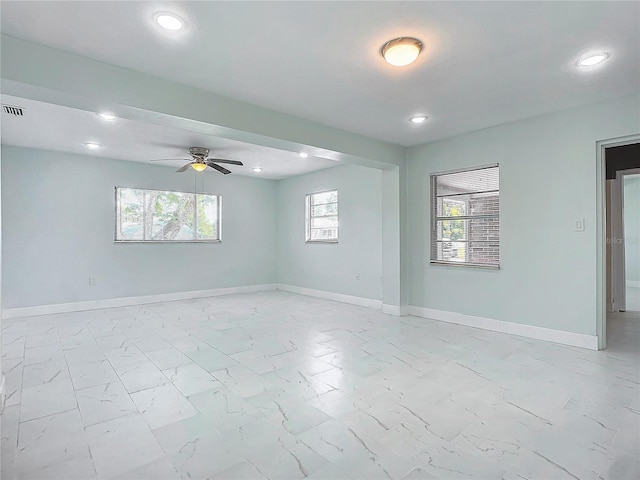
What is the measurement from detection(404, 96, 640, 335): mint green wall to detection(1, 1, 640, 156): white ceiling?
0.35m

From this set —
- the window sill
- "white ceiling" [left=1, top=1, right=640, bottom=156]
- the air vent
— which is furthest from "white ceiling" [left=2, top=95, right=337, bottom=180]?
the window sill

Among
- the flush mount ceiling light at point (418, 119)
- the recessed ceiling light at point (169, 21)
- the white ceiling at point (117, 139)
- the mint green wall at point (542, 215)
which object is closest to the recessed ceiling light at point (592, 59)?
the mint green wall at point (542, 215)

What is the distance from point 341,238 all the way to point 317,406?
179 inches

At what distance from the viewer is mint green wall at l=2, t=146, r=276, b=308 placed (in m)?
5.41

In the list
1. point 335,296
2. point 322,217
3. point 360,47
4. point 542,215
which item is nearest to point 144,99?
point 360,47

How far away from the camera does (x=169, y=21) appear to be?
228 cm

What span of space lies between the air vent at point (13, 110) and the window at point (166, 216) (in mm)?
2407

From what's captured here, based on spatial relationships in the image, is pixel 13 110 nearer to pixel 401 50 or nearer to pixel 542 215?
pixel 401 50

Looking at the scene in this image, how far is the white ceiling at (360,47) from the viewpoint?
2.18 metres

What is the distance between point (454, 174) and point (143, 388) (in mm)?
4523

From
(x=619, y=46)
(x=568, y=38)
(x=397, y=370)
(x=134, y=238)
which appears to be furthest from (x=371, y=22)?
(x=134, y=238)

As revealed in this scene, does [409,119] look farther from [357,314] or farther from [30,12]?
[30,12]

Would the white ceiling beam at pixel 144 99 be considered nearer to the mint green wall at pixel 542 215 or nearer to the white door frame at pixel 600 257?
the mint green wall at pixel 542 215

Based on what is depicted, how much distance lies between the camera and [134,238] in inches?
256
